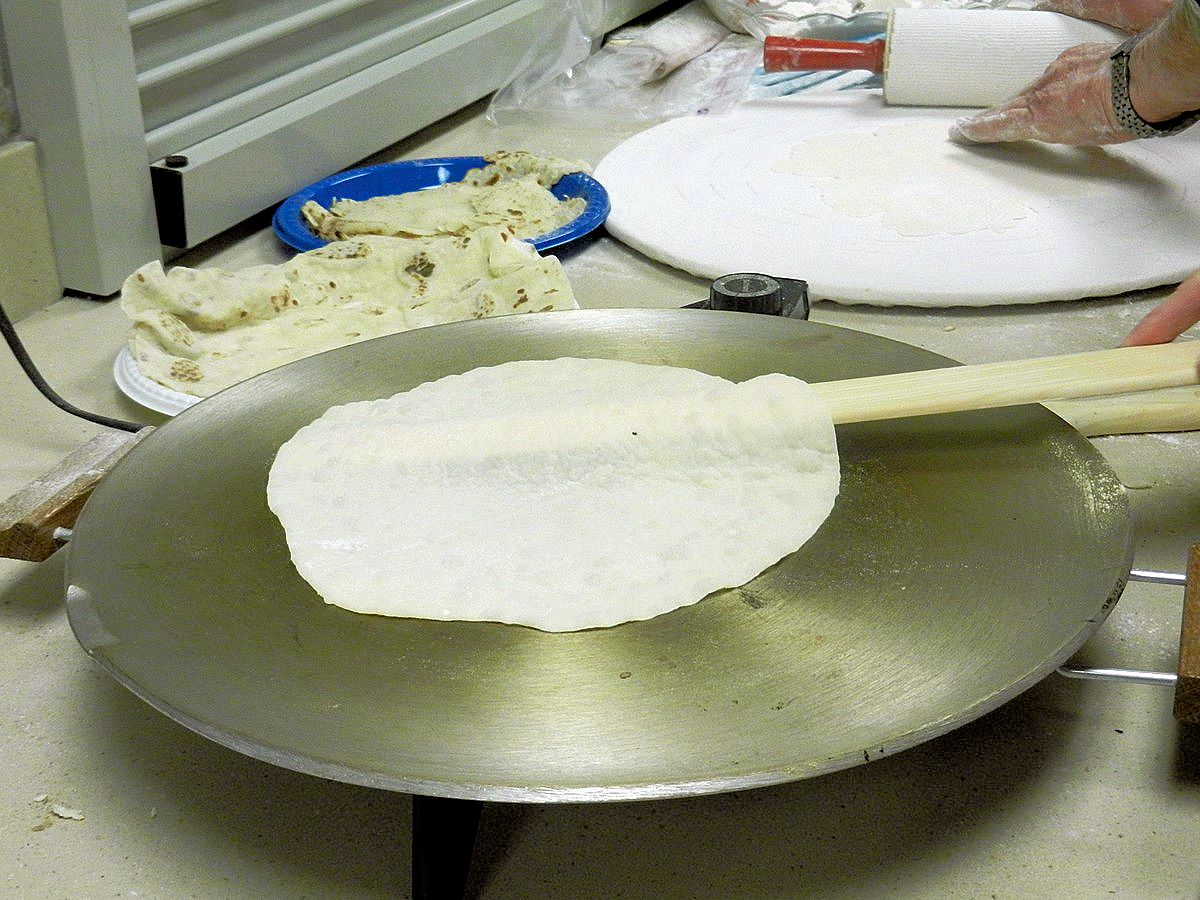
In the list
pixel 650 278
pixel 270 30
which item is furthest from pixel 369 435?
pixel 270 30

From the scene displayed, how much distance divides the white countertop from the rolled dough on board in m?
0.83

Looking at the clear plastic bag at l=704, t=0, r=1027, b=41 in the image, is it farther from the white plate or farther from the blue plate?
the white plate

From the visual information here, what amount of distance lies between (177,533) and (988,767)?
71 centimetres

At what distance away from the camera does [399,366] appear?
1.29 m

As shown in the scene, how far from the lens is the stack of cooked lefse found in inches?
62.2

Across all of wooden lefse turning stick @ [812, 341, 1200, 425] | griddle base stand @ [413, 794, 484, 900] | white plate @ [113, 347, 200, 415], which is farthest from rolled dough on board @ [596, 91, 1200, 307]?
griddle base stand @ [413, 794, 484, 900]

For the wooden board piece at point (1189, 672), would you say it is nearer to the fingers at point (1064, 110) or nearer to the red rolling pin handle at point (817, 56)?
the fingers at point (1064, 110)

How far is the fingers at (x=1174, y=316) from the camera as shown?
125cm

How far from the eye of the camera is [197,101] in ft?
6.82

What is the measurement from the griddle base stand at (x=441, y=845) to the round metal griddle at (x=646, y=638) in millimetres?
76

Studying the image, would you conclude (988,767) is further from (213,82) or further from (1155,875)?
(213,82)

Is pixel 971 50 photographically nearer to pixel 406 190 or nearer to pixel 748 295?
pixel 406 190

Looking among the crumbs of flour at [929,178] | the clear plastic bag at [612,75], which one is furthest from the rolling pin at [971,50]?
the clear plastic bag at [612,75]

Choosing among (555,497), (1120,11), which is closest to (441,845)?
(555,497)
